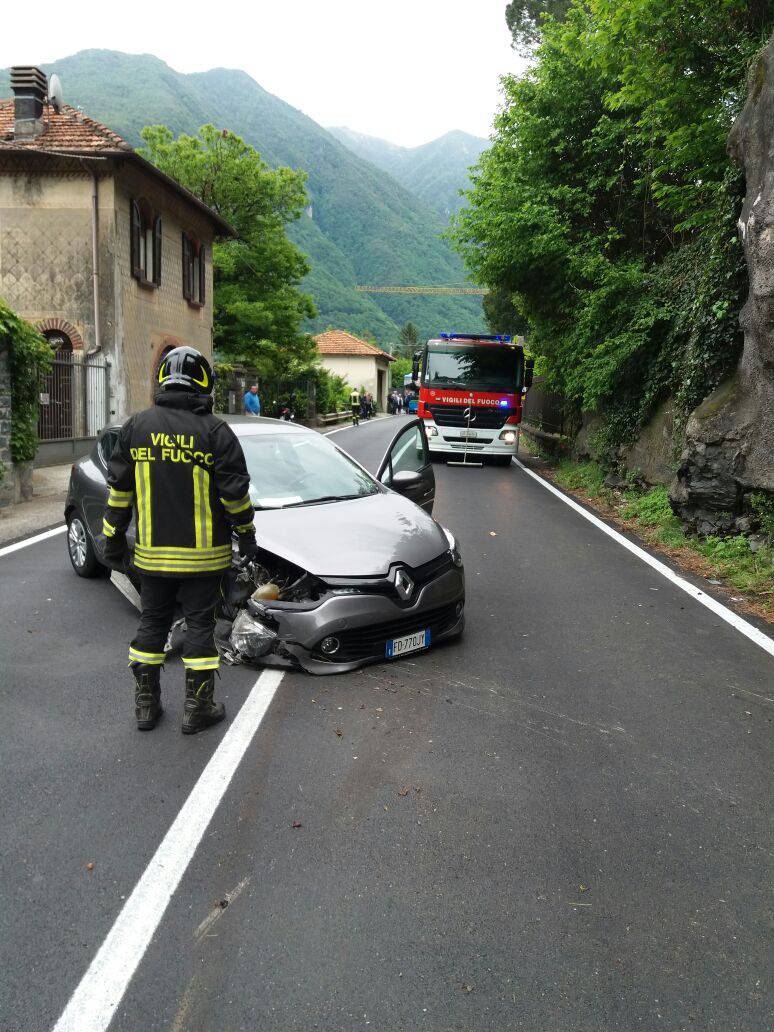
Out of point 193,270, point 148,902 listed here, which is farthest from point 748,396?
point 193,270

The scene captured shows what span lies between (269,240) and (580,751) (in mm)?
34934

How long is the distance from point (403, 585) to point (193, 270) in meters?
24.3

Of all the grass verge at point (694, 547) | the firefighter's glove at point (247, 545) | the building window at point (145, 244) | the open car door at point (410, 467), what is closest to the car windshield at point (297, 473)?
the open car door at point (410, 467)

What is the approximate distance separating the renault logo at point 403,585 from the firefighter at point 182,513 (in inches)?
43.8

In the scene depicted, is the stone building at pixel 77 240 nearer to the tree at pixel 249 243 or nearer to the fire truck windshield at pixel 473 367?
the fire truck windshield at pixel 473 367

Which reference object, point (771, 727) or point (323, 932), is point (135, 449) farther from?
point (771, 727)

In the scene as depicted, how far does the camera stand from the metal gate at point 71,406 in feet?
58.2

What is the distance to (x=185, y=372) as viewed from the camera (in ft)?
13.3

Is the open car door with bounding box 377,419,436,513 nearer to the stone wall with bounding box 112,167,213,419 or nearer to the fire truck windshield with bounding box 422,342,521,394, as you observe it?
the fire truck windshield with bounding box 422,342,521,394

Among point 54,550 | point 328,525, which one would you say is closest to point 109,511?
point 328,525

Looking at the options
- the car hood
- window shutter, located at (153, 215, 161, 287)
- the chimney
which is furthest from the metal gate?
the car hood

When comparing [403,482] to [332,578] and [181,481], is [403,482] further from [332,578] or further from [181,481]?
[181,481]

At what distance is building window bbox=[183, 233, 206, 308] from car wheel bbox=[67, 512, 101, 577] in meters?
20.3

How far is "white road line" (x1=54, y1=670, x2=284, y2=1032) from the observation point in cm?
234
